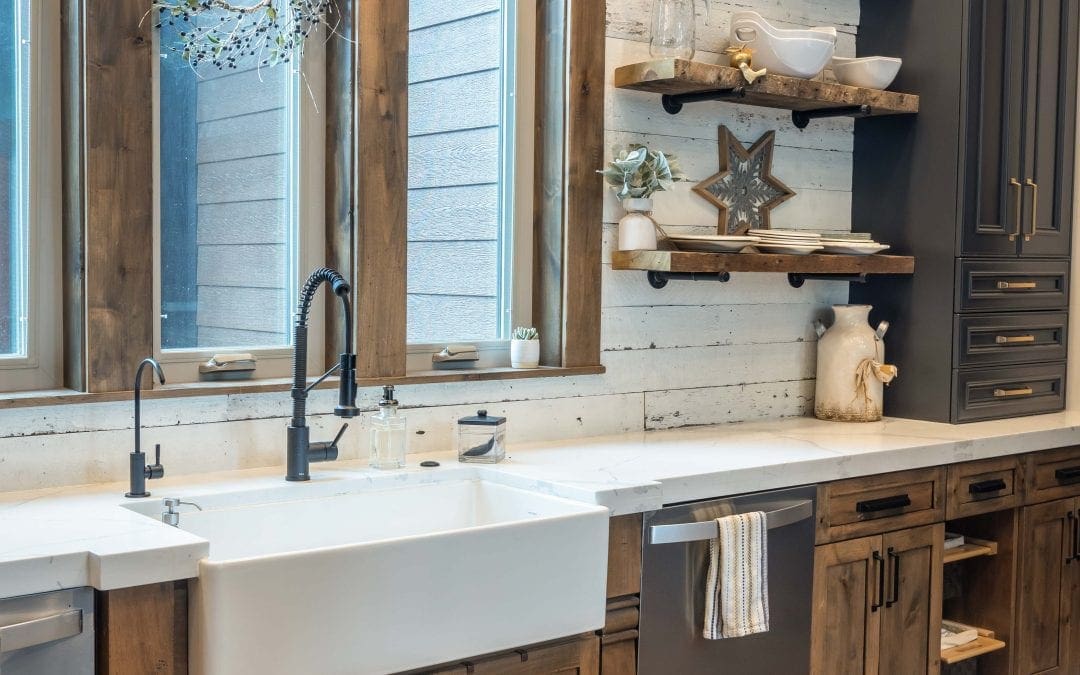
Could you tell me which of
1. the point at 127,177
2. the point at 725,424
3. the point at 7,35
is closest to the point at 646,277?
the point at 725,424

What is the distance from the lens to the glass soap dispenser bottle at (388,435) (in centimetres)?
266

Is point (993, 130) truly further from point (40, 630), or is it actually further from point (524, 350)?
point (40, 630)

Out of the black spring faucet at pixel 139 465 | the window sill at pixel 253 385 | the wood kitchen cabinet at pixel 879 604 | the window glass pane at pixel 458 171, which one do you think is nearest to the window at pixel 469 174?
the window glass pane at pixel 458 171

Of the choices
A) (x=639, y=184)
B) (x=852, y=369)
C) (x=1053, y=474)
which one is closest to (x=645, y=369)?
(x=639, y=184)

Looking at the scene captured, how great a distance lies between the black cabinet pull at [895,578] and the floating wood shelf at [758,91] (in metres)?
1.29

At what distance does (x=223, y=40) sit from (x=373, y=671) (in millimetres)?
1445

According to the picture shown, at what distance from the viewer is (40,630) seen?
1.77 meters

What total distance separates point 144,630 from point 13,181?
1.03 m

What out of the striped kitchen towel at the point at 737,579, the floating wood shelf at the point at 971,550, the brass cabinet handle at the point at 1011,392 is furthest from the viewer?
the brass cabinet handle at the point at 1011,392

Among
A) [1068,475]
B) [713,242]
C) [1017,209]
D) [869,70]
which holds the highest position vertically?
[869,70]

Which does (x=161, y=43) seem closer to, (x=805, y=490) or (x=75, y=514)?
(x=75, y=514)

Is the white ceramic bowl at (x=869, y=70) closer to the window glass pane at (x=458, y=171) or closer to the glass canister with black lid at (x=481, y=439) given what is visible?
the window glass pane at (x=458, y=171)

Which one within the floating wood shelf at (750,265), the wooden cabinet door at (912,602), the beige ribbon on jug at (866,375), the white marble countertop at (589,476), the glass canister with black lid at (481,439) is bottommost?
the wooden cabinet door at (912,602)

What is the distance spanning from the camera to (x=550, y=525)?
2256 mm
